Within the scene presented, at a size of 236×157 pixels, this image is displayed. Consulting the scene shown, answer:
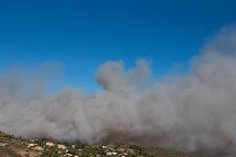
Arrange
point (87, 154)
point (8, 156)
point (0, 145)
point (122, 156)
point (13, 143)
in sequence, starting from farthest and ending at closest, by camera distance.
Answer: point (122, 156), point (87, 154), point (13, 143), point (0, 145), point (8, 156)

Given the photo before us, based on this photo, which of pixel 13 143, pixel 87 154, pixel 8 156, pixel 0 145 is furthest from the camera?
pixel 87 154

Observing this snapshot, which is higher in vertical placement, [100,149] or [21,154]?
[100,149]

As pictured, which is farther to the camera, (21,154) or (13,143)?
(13,143)

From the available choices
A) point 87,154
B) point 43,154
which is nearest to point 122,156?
point 87,154

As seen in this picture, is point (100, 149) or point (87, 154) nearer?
point (87, 154)

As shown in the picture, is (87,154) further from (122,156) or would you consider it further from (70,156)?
(122,156)

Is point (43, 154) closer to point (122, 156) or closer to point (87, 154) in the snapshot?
point (87, 154)

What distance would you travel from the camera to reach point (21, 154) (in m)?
118

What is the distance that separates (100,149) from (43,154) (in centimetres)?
4332

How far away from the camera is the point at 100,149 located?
163m

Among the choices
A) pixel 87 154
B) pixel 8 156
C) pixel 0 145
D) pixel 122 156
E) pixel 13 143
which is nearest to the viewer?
pixel 8 156

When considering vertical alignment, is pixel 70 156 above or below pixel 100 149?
below

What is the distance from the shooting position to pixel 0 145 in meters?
120

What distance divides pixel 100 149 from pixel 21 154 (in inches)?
1940
